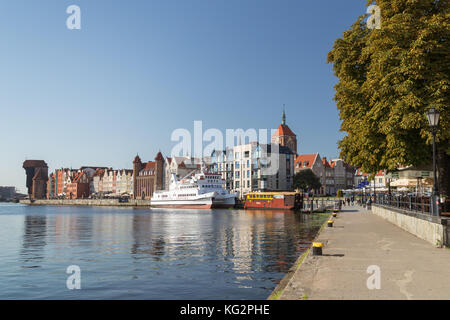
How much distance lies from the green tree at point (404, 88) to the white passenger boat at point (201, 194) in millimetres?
71765

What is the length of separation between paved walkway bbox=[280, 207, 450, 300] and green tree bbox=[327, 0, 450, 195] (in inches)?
247

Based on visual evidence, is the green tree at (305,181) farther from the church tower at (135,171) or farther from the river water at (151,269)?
the river water at (151,269)

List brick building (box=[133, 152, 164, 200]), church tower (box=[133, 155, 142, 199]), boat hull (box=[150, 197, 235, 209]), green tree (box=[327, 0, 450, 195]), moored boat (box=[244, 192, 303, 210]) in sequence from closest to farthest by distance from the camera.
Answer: green tree (box=[327, 0, 450, 195]) → moored boat (box=[244, 192, 303, 210]) → boat hull (box=[150, 197, 235, 209]) → brick building (box=[133, 152, 164, 200]) → church tower (box=[133, 155, 142, 199])

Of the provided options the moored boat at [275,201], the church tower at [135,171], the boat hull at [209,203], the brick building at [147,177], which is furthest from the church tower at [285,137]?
the moored boat at [275,201]

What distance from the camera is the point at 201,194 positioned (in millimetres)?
97438

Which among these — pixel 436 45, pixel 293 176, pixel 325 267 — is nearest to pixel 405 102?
pixel 436 45

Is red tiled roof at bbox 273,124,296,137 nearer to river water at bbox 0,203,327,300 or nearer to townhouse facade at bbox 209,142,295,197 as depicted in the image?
townhouse facade at bbox 209,142,295,197

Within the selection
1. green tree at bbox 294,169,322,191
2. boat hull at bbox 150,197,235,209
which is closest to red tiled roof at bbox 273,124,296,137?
green tree at bbox 294,169,322,191

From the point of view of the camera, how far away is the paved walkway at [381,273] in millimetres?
8133

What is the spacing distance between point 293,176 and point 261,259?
10348 centimetres

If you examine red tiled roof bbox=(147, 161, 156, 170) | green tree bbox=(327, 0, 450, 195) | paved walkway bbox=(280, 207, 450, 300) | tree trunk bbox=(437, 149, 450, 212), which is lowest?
paved walkway bbox=(280, 207, 450, 300)

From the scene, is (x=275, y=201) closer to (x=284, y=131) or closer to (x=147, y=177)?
(x=284, y=131)

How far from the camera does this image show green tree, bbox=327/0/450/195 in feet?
63.4

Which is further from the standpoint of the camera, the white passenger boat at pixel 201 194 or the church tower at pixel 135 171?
the church tower at pixel 135 171
